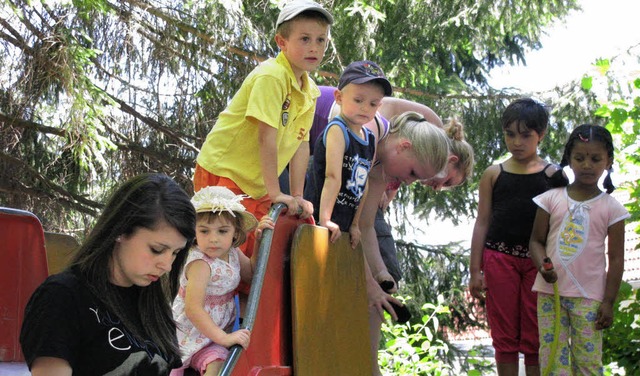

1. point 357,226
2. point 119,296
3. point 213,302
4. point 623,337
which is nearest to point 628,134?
point 623,337

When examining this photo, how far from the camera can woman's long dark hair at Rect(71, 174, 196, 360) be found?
7.35ft

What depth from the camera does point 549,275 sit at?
464cm

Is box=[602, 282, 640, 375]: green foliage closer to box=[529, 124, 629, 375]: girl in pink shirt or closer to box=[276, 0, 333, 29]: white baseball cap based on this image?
box=[529, 124, 629, 375]: girl in pink shirt

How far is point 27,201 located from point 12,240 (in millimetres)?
5587

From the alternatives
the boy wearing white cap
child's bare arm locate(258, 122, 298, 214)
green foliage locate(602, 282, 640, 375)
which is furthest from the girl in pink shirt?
child's bare arm locate(258, 122, 298, 214)

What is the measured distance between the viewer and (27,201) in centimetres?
910

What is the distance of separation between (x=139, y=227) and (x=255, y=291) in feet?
3.11

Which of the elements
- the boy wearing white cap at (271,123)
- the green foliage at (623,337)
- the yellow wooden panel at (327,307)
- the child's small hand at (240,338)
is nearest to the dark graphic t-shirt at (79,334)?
the child's small hand at (240,338)

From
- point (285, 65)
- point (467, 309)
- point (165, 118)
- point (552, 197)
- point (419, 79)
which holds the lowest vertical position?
point (467, 309)

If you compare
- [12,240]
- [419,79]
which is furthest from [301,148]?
[419,79]

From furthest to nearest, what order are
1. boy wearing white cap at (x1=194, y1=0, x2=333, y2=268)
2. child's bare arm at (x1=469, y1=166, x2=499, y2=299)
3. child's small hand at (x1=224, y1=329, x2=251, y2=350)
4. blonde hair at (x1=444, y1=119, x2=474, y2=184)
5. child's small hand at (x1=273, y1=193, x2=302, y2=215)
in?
child's bare arm at (x1=469, y1=166, x2=499, y2=299) < blonde hair at (x1=444, y1=119, x2=474, y2=184) < boy wearing white cap at (x1=194, y1=0, x2=333, y2=268) < child's small hand at (x1=273, y1=193, x2=302, y2=215) < child's small hand at (x1=224, y1=329, x2=251, y2=350)

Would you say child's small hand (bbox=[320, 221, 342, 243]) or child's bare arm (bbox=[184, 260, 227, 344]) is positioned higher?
child's small hand (bbox=[320, 221, 342, 243])

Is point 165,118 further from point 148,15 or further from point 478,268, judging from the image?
point 478,268

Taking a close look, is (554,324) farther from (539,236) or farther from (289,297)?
(289,297)
